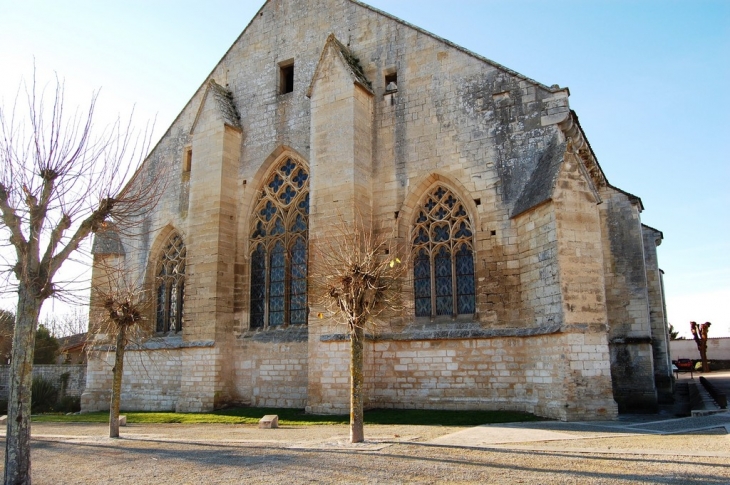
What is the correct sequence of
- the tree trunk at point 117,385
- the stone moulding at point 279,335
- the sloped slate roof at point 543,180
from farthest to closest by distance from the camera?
1. the stone moulding at point 279,335
2. the sloped slate roof at point 543,180
3. the tree trunk at point 117,385

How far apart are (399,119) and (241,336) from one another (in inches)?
257

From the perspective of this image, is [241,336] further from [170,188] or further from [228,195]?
[170,188]

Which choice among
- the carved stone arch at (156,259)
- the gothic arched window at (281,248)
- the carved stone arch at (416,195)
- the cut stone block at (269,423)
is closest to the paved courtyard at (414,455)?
the cut stone block at (269,423)

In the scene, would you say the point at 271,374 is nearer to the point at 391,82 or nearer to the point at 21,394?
the point at 391,82

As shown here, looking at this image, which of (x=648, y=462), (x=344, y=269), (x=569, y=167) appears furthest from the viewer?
(x=569, y=167)

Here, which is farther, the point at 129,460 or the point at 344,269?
the point at 344,269

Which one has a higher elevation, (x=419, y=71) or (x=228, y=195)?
(x=419, y=71)

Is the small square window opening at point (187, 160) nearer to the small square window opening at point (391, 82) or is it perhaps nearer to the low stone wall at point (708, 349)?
the small square window opening at point (391, 82)

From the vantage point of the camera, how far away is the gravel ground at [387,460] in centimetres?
564

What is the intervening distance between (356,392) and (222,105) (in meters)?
9.93

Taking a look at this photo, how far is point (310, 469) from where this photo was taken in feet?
20.4

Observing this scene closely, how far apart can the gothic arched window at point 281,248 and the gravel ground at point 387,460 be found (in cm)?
500

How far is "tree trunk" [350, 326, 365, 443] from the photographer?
312 inches

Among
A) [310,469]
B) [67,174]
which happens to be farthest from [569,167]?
[67,174]
